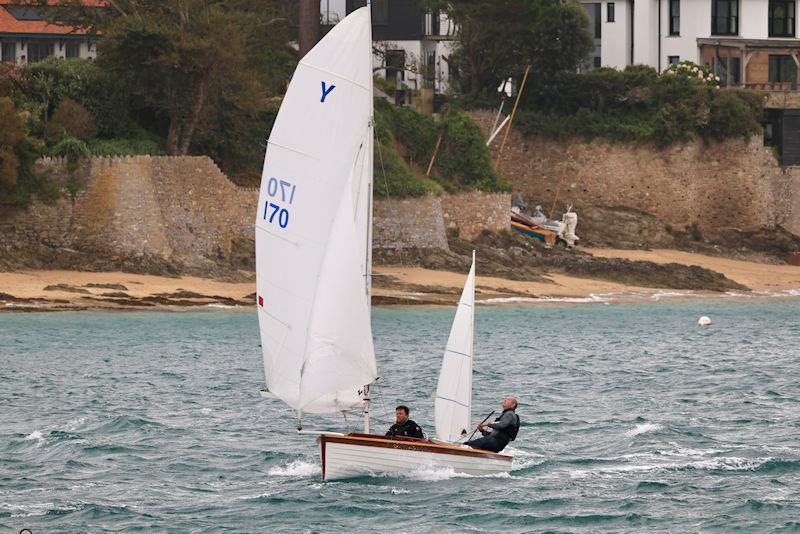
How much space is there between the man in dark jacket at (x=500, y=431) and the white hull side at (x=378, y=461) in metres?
0.39

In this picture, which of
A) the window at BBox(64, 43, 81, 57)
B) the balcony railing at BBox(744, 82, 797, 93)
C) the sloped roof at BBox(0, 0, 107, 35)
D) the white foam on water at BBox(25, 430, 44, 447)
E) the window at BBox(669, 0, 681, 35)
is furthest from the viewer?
the window at BBox(669, 0, 681, 35)

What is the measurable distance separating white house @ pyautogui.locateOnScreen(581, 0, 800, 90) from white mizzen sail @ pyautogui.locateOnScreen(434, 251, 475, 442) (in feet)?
162

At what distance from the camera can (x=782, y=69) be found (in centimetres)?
7919

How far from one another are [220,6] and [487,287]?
43.1 ft

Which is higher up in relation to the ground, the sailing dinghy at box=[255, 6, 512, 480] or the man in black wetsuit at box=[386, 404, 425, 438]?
the sailing dinghy at box=[255, 6, 512, 480]

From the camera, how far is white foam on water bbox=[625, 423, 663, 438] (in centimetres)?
3581

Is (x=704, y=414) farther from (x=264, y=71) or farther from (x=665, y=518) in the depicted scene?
(x=264, y=71)

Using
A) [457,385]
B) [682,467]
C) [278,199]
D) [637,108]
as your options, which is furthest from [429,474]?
[637,108]

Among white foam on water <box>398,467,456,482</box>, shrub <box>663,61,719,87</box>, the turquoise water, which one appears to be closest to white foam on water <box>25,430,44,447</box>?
the turquoise water

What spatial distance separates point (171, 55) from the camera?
189ft

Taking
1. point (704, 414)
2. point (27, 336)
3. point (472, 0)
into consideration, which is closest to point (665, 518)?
point (704, 414)

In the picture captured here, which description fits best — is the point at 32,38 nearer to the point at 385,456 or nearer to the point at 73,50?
the point at 73,50

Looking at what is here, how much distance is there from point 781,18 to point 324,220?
52868 mm

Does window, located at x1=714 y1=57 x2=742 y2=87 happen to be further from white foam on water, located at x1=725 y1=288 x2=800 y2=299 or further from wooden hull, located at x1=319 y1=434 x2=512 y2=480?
wooden hull, located at x1=319 y1=434 x2=512 y2=480
